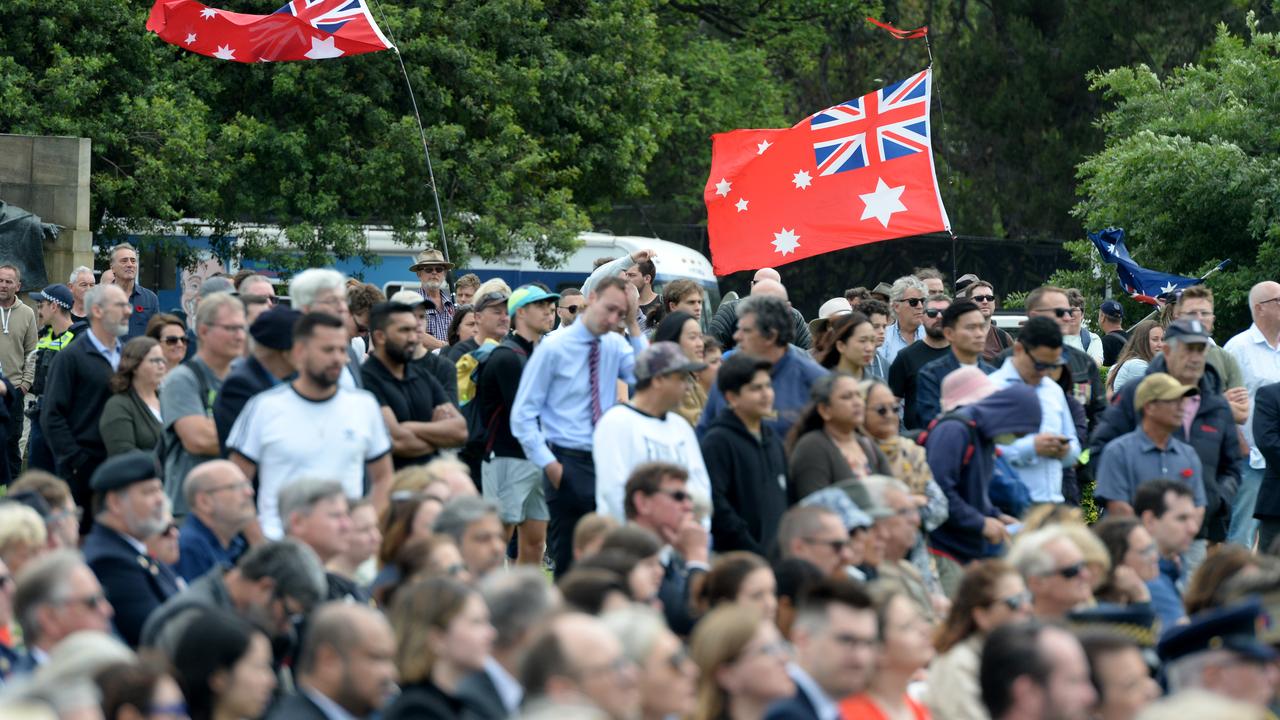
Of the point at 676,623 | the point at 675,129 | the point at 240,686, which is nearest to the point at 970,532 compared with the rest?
the point at 676,623

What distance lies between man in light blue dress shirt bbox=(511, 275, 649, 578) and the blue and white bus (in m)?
13.1

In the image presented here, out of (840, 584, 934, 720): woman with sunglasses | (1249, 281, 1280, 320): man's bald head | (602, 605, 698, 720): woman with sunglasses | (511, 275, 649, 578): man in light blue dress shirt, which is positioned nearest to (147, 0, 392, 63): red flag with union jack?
(511, 275, 649, 578): man in light blue dress shirt

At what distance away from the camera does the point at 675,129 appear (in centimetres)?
3145

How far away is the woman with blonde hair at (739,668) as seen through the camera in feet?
18.7

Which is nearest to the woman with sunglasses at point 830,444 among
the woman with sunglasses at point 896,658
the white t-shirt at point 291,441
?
the white t-shirt at point 291,441

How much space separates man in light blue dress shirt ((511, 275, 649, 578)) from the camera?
32.4 ft

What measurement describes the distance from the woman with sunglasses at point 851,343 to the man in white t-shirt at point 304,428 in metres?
3.07

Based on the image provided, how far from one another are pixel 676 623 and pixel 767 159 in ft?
29.5

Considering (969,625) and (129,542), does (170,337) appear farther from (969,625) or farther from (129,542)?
(969,625)

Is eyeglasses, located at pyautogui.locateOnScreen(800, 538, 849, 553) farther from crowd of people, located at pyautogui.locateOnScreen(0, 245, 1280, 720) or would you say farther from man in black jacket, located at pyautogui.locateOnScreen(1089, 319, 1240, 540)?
man in black jacket, located at pyautogui.locateOnScreen(1089, 319, 1240, 540)

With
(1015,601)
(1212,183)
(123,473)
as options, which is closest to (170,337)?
(123,473)

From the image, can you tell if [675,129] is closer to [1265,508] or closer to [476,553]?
[1265,508]

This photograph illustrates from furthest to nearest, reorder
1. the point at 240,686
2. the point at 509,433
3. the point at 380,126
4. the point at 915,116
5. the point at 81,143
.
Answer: the point at 380,126, the point at 81,143, the point at 915,116, the point at 509,433, the point at 240,686

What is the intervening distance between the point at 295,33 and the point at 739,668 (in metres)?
11.9
